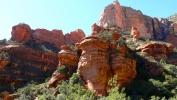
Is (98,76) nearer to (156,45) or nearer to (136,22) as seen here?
(156,45)

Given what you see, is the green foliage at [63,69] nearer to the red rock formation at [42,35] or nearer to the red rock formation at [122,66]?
the red rock formation at [122,66]

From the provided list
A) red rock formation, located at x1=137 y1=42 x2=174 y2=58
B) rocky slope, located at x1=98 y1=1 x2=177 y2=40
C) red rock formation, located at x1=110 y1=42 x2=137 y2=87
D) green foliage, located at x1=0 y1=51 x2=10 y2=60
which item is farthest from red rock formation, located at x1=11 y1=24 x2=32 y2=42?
rocky slope, located at x1=98 y1=1 x2=177 y2=40

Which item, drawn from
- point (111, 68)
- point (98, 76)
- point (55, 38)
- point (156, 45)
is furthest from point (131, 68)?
point (55, 38)

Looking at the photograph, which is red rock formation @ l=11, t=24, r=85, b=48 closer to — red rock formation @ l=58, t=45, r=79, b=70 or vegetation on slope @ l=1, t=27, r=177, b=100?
red rock formation @ l=58, t=45, r=79, b=70

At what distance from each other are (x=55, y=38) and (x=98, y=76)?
3669 cm

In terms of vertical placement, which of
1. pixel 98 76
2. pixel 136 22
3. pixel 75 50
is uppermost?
pixel 136 22

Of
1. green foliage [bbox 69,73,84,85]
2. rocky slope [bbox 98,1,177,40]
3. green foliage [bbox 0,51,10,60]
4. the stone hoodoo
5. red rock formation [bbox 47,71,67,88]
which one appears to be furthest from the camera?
rocky slope [bbox 98,1,177,40]

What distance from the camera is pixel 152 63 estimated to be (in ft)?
134

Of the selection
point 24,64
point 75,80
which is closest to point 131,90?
point 75,80

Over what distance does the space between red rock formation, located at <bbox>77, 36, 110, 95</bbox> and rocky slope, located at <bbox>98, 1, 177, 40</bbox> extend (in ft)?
166

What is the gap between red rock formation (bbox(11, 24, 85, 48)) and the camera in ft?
Answer: 205

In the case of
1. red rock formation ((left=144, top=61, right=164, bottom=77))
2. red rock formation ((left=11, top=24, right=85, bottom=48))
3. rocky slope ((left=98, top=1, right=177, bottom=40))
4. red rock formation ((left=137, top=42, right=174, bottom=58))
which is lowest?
red rock formation ((left=144, top=61, right=164, bottom=77))

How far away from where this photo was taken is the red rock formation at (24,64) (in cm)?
4899

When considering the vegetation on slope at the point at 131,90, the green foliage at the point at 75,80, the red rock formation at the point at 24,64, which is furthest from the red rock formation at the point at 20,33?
the green foliage at the point at 75,80
